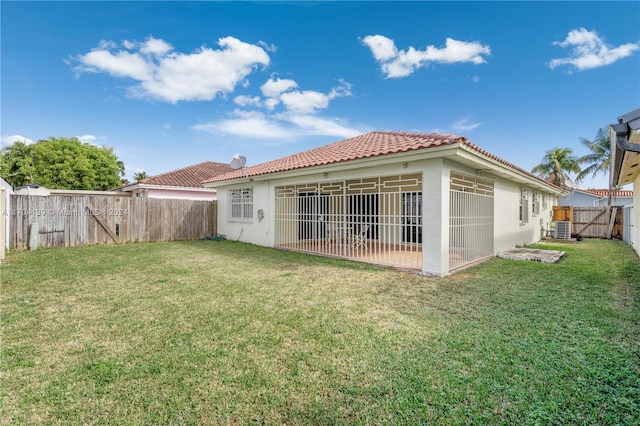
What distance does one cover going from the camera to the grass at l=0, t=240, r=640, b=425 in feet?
7.61

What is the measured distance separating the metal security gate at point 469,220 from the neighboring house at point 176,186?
60.7 ft

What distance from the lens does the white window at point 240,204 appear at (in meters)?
13.7

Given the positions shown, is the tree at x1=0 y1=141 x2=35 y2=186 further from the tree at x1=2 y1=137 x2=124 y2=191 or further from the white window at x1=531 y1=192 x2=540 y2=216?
the white window at x1=531 y1=192 x2=540 y2=216

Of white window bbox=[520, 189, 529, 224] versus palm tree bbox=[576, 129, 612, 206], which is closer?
white window bbox=[520, 189, 529, 224]

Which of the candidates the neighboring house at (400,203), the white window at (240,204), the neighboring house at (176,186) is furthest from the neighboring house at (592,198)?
the neighboring house at (176,186)

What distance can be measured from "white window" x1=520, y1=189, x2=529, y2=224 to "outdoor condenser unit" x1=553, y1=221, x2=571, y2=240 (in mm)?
4936

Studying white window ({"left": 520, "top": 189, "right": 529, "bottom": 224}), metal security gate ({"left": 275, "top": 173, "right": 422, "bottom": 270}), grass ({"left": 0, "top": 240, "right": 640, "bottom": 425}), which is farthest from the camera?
white window ({"left": 520, "top": 189, "right": 529, "bottom": 224})

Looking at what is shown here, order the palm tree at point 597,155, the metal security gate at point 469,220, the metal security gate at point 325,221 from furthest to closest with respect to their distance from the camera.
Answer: the palm tree at point 597,155 < the metal security gate at point 325,221 < the metal security gate at point 469,220

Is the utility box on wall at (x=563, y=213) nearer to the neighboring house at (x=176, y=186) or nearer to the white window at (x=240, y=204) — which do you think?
the white window at (x=240, y=204)

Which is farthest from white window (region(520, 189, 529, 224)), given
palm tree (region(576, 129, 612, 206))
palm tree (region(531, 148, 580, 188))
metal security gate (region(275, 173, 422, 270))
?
palm tree (region(531, 148, 580, 188))

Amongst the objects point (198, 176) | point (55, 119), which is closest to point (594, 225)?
point (198, 176)

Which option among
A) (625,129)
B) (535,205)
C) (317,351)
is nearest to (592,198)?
(535,205)

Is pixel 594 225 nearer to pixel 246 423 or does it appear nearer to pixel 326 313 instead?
pixel 326 313

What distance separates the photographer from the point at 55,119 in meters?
20.8
